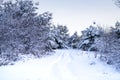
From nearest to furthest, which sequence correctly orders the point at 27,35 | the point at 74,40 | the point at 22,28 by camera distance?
the point at 22,28 → the point at 27,35 → the point at 74,40

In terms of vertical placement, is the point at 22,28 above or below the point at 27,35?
above

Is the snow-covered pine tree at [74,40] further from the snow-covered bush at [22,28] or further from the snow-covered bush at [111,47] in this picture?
the snow-covered bush at [111,47]

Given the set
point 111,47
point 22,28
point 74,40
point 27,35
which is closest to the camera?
point 111,47

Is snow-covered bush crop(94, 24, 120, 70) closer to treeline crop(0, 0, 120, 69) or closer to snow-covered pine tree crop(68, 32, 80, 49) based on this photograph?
treeline crop(0, 0, 120, 69)

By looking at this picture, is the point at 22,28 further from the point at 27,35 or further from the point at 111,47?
the point at 111,47

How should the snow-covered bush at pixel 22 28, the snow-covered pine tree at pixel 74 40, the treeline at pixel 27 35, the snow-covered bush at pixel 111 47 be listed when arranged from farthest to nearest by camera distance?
the snow-covered pine tree at pixel 74 40 → the snow-covered bush at pixel 111 47 → the treeline at pixel 27 35 → the snow-covered bush at pixel 22 28

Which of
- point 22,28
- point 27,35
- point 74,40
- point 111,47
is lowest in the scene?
point 111,47

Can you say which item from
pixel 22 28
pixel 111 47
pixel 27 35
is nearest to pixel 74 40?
pixel 27 35

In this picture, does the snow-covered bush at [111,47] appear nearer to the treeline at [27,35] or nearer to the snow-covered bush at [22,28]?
the treeline at [27,35]

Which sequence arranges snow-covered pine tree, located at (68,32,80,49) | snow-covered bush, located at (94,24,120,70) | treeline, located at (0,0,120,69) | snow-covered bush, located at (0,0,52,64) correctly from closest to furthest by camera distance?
snow-covered bush, located at (0,0,52,64), treeline, located at (0,0,120,69), snow-covered bush, located at (94,24,120,70), snow-covered pine tree, located at (68,32,80,49)

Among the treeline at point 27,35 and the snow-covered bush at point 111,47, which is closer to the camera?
the treeline at point 27,35

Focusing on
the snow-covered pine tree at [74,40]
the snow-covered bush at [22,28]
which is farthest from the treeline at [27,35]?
the snow-covered pine tree at [74,40]

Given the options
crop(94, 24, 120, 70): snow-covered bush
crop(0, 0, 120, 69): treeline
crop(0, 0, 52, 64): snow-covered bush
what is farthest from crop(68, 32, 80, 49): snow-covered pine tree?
crop(94, 24, 120, 70): snow-covered bush

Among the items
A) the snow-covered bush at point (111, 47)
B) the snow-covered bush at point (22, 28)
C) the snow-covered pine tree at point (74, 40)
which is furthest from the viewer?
the snow-covered pine tree at point (74, 40)
